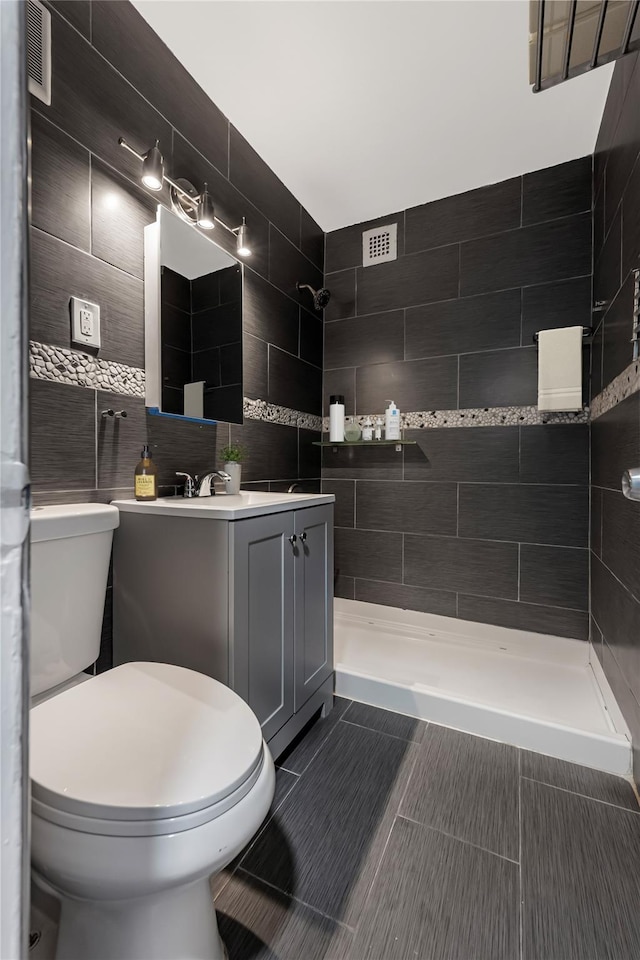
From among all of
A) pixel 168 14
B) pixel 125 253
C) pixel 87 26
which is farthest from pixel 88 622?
pixel 168 14

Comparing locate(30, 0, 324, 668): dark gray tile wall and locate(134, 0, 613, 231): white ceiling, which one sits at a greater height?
locate(134, 0, 613, 231): white ceiling

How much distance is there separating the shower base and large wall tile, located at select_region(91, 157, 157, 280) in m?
1.68

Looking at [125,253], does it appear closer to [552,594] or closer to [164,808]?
[164,808]

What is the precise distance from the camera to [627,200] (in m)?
1.40

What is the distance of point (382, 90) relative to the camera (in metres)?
1.66

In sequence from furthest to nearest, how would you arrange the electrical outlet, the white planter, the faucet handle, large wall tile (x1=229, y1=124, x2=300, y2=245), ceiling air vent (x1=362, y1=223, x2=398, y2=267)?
1. ceiling air vent (x1=362, y1=223, x2=398, y2=267)
2. large wall tile (x1=229, y1=124, x2=300, y2=245)
3. the white planter
4. the faucet handle
5. the electrical outlet

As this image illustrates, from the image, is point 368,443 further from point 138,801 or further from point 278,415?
point 138,801

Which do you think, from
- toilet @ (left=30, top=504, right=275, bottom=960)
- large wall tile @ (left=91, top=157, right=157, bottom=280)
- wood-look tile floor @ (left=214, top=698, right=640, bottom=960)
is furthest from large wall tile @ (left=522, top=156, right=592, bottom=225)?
toilet @ (left=30, top=504, right=275, bottom=960)

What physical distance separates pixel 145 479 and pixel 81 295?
0.56 meters

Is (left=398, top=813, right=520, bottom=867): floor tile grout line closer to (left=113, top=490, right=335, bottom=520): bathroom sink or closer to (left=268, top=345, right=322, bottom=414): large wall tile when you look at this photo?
(left=113, top=490, right=335, bottom=520): bathroom sink

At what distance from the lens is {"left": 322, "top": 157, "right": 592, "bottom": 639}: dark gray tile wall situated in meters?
2.05

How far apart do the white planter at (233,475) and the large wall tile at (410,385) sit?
3.60ft

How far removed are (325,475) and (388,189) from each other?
1604 mm

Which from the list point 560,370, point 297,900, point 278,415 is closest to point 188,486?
point 278,415
